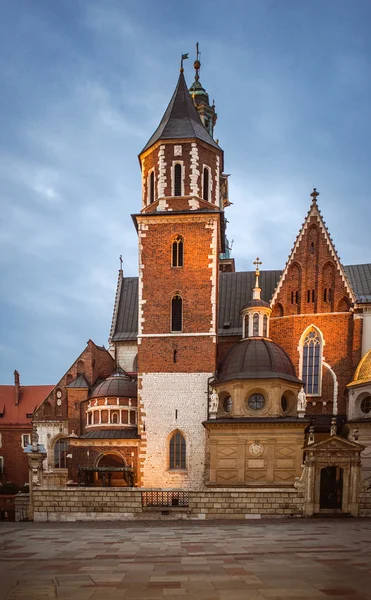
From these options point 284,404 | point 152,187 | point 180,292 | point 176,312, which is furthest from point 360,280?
point 152,187

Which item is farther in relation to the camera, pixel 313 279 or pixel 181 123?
pixel 181 123

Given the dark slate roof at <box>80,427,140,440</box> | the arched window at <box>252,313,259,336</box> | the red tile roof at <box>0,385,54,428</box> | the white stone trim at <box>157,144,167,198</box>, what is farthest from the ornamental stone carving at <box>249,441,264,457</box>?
the red tile roof at <box>0,385,54,428</box>

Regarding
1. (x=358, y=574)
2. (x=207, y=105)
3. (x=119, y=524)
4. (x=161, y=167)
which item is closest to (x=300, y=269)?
(x=161, y=167)

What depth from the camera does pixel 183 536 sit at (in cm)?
1903

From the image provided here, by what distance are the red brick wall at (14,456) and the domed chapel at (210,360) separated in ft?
51.0

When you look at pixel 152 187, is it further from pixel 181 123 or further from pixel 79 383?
pixel 79 383

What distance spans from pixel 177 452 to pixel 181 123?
2163 centimetres

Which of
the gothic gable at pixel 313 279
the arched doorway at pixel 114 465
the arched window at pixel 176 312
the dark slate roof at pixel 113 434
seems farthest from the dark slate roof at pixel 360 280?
the arched doorway at pixel 114 465

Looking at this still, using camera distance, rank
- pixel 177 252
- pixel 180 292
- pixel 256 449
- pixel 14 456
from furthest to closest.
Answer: pixel 14 456
pixel 177 252
pixel 180 292
pixel 256 449

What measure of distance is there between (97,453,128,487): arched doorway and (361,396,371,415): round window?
49.2 feet

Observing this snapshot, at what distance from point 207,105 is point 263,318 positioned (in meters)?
36.4

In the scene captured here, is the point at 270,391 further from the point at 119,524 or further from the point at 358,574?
the point at 358,574

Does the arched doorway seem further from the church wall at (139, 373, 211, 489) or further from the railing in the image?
the railing

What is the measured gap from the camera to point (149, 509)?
25797 millimetres
